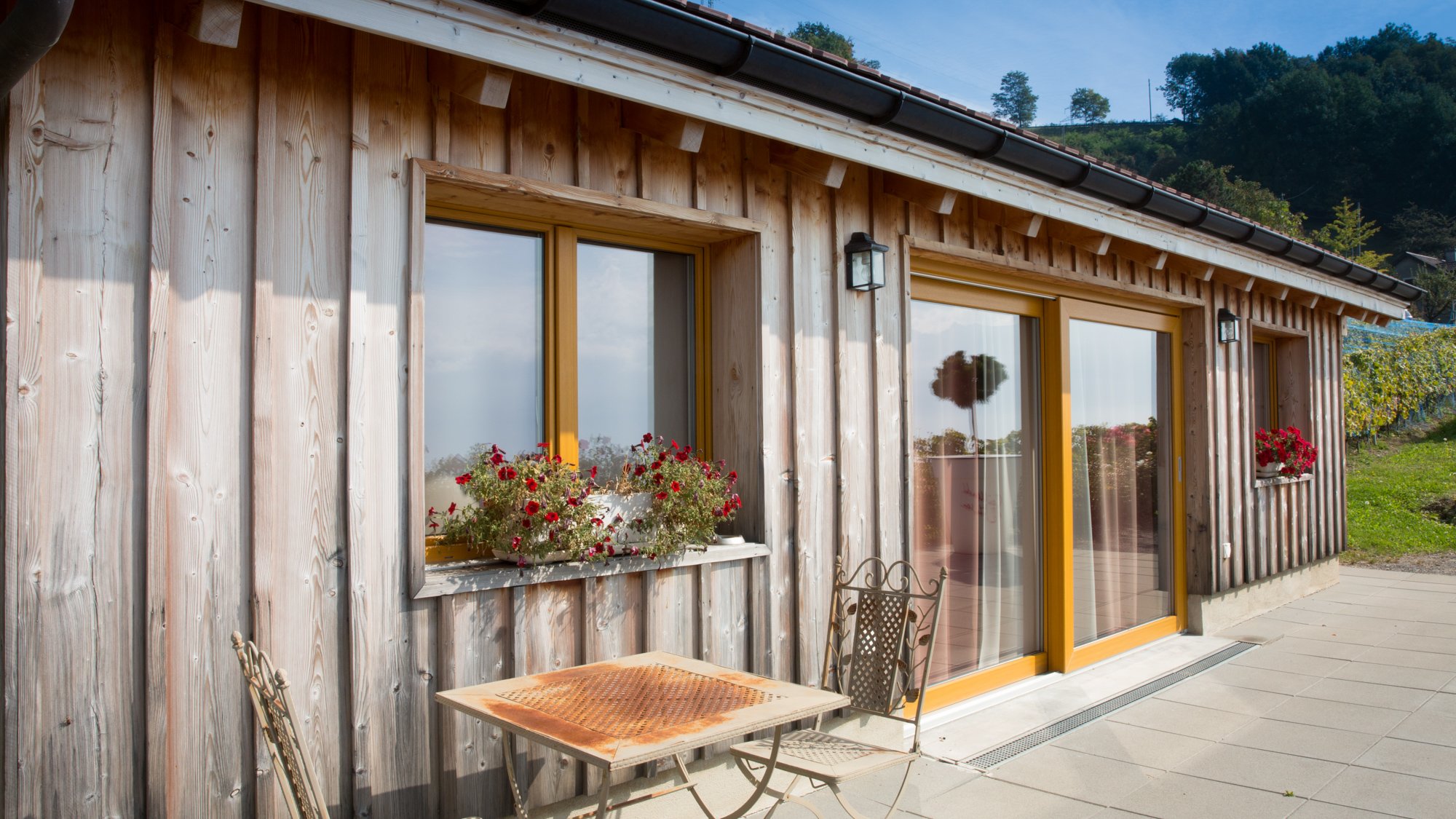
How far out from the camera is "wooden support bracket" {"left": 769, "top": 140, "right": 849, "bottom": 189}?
3836mm

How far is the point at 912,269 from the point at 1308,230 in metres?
44.7

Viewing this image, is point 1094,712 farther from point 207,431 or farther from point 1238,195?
point 1238,195

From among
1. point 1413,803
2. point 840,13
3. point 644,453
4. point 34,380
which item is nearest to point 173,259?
A: point 34,380

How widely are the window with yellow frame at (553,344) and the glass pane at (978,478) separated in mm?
1285

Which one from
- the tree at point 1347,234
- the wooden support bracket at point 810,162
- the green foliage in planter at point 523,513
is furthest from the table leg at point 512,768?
the tree at point 1347,234

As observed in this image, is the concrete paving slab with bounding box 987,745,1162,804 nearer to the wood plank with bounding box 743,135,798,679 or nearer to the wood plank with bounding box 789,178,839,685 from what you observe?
the wood plank with bounding box 789,178,839,685

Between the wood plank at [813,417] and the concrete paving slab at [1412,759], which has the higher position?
the wood plank at [813,417]

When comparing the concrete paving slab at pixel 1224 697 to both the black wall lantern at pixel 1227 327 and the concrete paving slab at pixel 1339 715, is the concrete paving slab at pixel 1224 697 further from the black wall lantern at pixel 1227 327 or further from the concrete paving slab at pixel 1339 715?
the black wall lantern at pixel 1227 327

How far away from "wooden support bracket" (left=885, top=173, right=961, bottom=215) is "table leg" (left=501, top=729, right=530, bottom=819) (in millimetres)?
2855

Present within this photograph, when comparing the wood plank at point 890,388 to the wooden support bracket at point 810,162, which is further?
the wood plank at point 890,388

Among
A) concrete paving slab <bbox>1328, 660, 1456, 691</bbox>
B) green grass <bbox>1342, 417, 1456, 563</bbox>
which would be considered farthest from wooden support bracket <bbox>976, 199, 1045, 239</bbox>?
green grass <bbox>1342, 417, 1456, 563</bbox>

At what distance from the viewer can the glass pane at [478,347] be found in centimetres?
320

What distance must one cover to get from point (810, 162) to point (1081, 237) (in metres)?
2.32

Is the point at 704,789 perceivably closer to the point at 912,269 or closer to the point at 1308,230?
the point at 912,269
